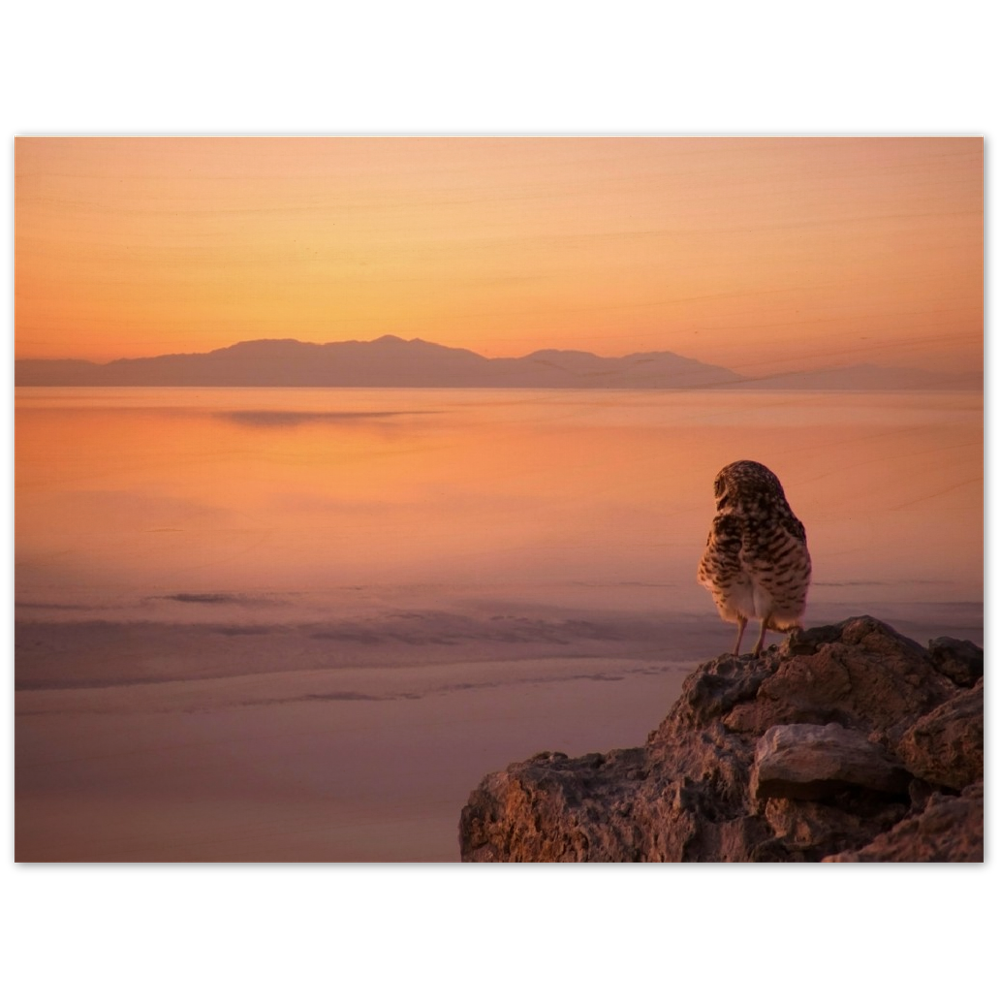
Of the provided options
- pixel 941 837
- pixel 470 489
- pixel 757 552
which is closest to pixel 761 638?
pixel 757 552

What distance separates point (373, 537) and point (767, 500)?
169cm

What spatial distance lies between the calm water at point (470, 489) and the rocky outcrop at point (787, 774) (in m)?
1.23

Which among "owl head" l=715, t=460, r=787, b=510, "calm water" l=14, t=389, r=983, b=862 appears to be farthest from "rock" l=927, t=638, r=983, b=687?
"calm water" l=14, t=389, r=983, b=862

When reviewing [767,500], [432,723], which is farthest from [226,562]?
[767,500]

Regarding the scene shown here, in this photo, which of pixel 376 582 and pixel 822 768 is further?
pixel 376 582

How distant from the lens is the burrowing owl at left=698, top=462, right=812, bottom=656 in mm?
3457

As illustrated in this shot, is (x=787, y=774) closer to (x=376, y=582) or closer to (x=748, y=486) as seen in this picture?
(x=748, y=486)

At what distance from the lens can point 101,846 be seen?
3992 millimetres

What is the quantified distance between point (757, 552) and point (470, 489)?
4.84 ft

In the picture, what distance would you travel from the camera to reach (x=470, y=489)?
4629 mm

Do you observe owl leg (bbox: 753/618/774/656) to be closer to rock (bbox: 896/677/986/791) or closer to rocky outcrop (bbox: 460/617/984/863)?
rocky outcrop (bbox: 460/617/984/863)

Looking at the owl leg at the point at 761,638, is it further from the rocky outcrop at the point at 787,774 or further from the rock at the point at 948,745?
the rock at the point at 948,745

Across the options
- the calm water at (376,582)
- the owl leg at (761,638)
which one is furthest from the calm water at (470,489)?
the owl leg at (761,638)

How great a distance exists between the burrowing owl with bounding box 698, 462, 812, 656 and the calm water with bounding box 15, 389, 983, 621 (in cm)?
97
